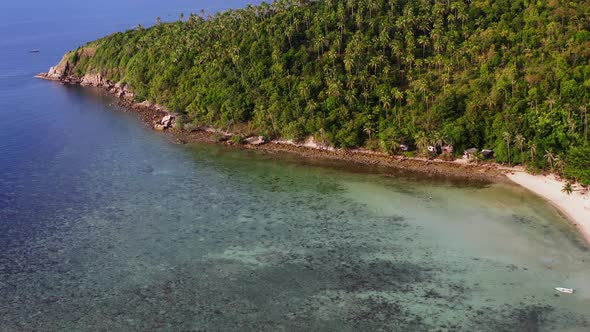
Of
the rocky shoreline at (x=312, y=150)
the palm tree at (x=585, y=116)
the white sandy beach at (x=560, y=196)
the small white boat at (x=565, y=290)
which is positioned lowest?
the small white boat at (x=565, y=290)

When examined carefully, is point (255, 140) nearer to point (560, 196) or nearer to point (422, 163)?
point (422, 163)

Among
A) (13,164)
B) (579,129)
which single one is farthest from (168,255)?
(579,129)

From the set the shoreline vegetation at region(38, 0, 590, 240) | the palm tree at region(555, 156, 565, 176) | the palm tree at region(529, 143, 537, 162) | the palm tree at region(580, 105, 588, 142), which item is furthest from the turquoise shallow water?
the palm tree at region(580, 105, 588, 142)

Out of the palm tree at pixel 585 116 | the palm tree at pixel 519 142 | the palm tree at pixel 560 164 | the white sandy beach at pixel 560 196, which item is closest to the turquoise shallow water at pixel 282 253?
the white sandy beach at pixel 560 196

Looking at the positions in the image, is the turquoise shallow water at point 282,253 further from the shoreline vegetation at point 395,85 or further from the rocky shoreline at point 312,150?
the shoreline vegetation at point 395,85

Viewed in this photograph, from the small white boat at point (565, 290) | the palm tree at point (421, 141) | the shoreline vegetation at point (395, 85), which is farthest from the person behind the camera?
the palm tree at point (421, 141)

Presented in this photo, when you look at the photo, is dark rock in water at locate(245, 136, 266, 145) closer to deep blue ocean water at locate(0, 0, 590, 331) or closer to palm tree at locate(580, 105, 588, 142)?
deep blue ocean water at locate(0, 0, 590, 331)

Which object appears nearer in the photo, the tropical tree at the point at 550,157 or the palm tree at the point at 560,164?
the palm tree at the point at 560,164
